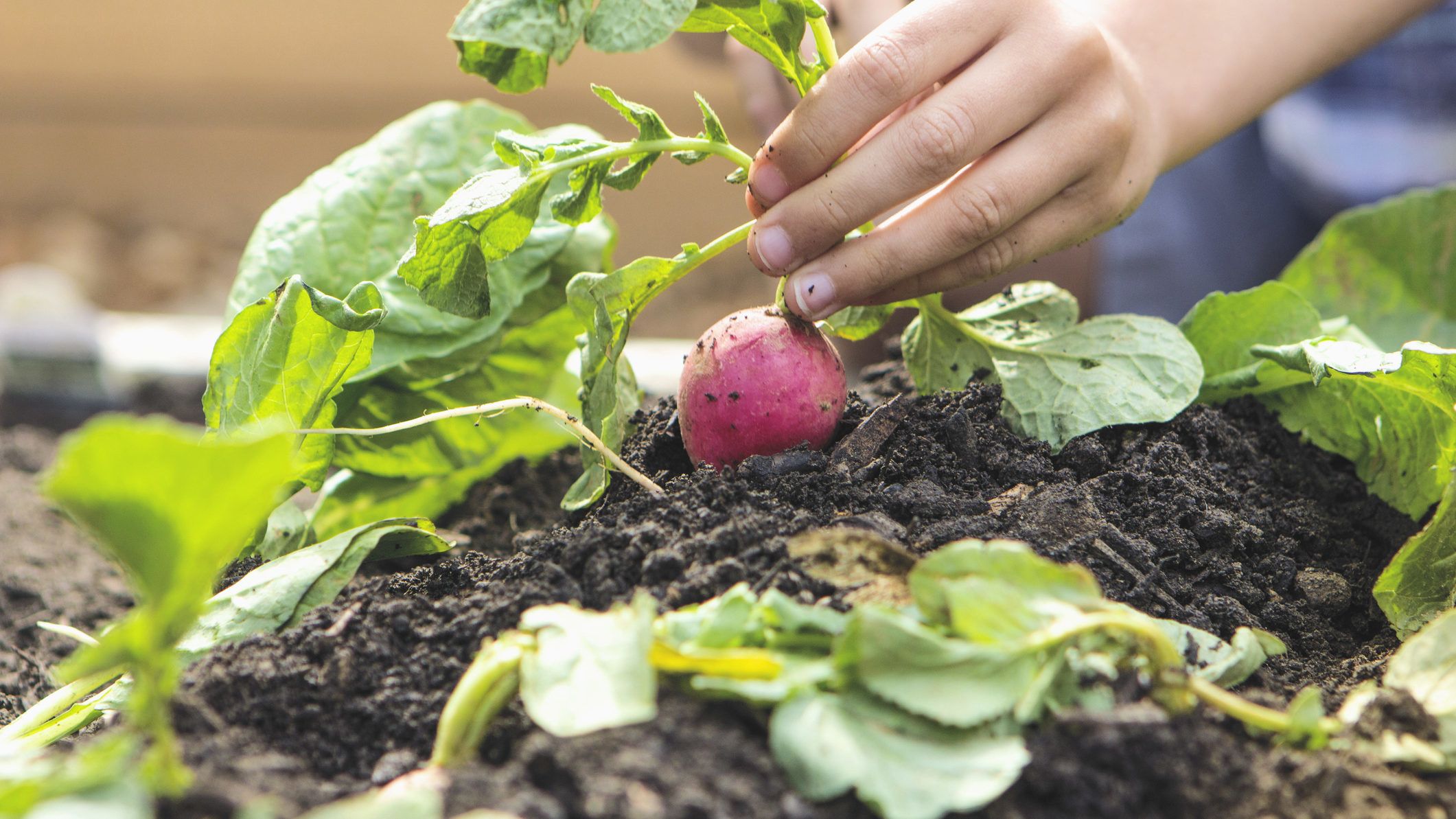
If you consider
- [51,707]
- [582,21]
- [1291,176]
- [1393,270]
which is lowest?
[1291,176]

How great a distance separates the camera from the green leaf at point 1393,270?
1.95 m

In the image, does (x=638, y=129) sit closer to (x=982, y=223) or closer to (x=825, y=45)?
(x=825, y=45)

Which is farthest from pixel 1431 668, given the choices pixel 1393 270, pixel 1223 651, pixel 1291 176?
pixel 1291 176

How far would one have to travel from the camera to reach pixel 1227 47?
1741 millimetres

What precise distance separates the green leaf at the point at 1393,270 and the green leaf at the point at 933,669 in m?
1.53

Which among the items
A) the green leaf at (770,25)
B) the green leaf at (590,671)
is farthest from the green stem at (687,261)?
the green leaf at (590,671)

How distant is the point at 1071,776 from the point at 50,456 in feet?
8.73

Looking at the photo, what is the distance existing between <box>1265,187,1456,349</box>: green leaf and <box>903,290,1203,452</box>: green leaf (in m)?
0.74

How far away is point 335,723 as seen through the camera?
1.03 meters

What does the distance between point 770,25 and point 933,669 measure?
82 cm

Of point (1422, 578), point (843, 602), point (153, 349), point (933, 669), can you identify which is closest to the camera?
point (933, 669)

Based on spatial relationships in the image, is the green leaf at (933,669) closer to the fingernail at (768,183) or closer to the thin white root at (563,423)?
the thin white root at (563,423)

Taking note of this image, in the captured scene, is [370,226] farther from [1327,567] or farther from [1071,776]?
[1327,567]

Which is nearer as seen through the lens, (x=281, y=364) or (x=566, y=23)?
(x=566, y=23)
